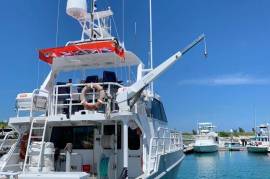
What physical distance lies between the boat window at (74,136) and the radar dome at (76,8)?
3.81 m

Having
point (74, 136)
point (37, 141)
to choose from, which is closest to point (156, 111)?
point (74, 136)

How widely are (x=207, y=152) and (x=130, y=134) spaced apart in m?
51.4

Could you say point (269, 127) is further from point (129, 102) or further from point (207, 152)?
point (129, 102)

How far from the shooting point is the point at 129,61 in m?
11.4

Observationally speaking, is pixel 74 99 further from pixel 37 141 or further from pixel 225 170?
pixel 225 170

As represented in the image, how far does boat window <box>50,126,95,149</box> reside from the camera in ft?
33.3

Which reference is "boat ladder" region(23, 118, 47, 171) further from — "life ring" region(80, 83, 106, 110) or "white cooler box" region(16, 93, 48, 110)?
"life ring" region(80, 83, 106, 110)

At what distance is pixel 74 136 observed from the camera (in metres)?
10.3

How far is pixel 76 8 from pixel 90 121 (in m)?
4.13

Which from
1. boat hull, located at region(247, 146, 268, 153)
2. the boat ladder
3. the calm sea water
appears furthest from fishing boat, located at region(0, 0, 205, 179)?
boat hull, located at region(247, 146, 268, 153)

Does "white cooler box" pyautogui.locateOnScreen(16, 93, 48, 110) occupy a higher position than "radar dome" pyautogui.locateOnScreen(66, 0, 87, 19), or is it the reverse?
"radar dome" pyautogui.locateOnScreen(66, 0, 87, 19)

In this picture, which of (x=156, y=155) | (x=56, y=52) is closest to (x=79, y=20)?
(x=56, y=52)

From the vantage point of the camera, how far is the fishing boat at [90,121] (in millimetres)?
8664

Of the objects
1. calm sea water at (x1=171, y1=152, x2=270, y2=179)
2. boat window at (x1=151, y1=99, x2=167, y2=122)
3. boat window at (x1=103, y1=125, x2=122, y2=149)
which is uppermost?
boat window at (x1=151, y1=99, x2=167, y2=122)
